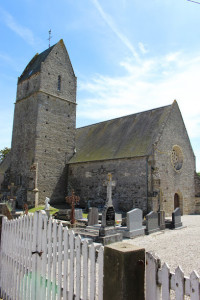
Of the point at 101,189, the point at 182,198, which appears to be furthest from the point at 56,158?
the point at 182,198

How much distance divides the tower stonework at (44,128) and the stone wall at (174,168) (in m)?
9.84

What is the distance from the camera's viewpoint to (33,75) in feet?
74.8

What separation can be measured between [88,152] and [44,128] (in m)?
4.77

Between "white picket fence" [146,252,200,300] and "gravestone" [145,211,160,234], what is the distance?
9.18 metres

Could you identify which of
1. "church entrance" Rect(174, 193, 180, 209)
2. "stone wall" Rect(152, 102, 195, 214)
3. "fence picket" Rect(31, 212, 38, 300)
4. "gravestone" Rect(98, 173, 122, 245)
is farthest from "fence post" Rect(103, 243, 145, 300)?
"church entrance" Rect(174, 193, 180, 209)

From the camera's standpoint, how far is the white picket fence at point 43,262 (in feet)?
10.3

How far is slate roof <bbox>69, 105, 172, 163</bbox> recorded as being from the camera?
18.9 metres

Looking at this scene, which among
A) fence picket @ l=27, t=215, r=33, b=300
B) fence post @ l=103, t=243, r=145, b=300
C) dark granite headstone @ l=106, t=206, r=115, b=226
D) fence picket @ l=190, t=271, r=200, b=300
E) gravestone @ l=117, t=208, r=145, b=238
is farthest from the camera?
gravestone @ l=117, t=208, r=145, b=238

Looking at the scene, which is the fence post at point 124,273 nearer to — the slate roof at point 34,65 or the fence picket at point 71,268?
the fence picket at point 71,268

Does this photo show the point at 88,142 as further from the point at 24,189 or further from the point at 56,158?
the point at 24,189

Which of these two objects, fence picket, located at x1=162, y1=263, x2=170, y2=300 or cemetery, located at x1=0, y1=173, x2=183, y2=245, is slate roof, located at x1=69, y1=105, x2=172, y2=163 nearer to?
cemetery, located at x1=0, y1=173, x2=183, y2=245

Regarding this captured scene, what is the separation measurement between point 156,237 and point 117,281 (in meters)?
8.92

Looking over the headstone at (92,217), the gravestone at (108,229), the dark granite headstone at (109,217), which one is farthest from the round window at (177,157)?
the gravestone at (108,229)

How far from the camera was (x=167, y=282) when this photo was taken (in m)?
2.38
